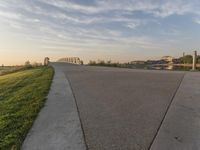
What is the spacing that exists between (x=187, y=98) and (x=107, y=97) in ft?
7.28

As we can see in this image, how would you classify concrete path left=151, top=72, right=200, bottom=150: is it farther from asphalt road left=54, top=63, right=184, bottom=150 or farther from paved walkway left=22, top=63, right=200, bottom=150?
asphalt road left=54, top=63, right=184, bottom=150

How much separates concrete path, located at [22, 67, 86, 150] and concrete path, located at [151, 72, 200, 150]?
1.36 m

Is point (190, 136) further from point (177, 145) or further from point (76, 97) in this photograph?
point (76, 97)

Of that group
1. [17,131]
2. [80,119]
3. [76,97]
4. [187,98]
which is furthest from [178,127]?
[76,97]

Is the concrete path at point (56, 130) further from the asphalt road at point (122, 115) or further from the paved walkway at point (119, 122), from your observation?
the asphalt road at point (122, 115)

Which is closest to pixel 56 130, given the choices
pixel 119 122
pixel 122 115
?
pixel 119 122

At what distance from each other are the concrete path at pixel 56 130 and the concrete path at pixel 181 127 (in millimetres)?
1357

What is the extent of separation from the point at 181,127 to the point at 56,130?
235cm

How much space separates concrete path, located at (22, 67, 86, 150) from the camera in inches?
160

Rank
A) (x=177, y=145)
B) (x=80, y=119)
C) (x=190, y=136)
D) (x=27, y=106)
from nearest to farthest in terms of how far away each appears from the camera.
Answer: (x=177, y=145)
(x=190, y=136)
(x=80, y=119)
(x=27, y=106)

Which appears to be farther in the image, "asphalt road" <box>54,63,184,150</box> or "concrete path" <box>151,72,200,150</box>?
"asphalt road" <box>54,63,184,150</box>

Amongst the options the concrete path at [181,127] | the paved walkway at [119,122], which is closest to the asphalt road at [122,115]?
the paved walkway at [119,122]

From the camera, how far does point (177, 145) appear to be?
3.97 metres

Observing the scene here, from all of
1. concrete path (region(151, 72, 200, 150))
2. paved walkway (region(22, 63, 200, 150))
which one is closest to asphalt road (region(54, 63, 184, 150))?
paved walkway (region(22, 63, 200, 150))
